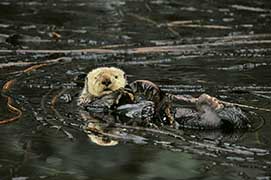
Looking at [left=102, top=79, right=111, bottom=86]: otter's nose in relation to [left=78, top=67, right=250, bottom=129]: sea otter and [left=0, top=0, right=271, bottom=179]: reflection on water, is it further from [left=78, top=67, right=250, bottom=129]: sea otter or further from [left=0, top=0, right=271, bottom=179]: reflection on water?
[left=0, top=0, right=271, bottom=179]: reflection on water

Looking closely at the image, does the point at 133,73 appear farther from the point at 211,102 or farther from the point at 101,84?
the point at 211,102

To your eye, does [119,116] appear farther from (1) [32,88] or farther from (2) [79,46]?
(2) [79,46]

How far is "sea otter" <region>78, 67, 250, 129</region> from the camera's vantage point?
3.52m

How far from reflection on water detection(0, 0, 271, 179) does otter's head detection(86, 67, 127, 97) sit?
0.16 metres

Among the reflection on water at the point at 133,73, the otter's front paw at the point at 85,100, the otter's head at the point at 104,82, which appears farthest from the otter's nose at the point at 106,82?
the reflection on water at the point at 133,73

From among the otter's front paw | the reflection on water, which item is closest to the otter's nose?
the otter's front paw

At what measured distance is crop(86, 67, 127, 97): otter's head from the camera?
402 centimetres

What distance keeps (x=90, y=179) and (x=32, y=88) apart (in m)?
1.64

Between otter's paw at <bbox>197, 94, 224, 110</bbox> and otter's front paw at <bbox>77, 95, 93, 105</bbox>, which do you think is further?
otter's front paw at <bbox>77, 95, 93, 105</bbox>

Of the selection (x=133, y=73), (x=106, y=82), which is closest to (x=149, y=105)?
(x=106, y=82)

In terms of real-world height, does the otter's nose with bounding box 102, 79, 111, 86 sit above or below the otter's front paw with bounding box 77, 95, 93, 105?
above

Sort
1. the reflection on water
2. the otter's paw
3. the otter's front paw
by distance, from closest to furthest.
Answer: the reflection on water < the otter's paw < the otter's front paw

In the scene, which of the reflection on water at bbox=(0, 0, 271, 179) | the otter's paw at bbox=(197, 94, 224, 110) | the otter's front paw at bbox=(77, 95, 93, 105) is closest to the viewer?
the reflection on water at bbox=(0, 0, 271, 179)

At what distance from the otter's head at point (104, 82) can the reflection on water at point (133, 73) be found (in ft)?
0.52
